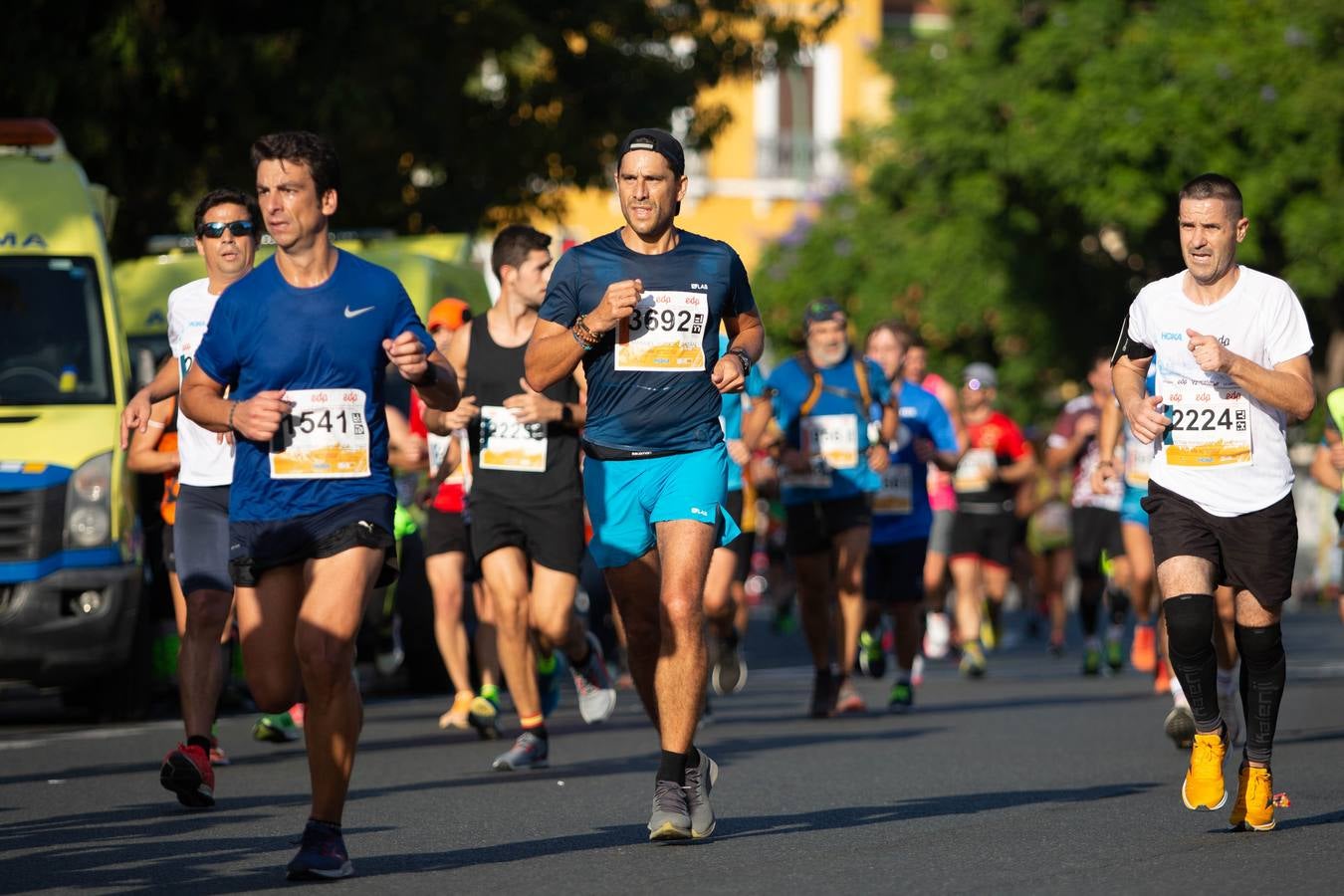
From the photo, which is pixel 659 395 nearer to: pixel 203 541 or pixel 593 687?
pixel 203 541

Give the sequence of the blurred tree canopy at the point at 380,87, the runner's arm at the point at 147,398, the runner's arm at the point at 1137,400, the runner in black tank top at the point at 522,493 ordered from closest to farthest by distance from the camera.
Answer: the runner's arm at the point at 1137,400 < the runner's arm at the point at 147,398 < the runner in black tank top at the point at 522,493 < the blurred tree canopy at the point at 380,87

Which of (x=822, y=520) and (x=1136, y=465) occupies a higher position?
(x=1136, y=465)

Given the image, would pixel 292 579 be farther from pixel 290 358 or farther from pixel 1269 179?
pixel 1269 179

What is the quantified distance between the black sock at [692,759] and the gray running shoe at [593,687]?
3.47 m

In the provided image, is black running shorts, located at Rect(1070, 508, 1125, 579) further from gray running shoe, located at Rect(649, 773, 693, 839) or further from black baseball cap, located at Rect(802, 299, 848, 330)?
gray running shoe, located at Rect(649, 773, 693, 839)

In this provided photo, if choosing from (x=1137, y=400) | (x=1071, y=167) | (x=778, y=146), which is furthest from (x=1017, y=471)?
(x=778, y=146)

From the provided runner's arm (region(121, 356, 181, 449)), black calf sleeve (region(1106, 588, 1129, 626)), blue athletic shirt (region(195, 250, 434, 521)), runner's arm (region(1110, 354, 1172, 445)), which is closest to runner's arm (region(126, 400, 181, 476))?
runner's arm (region(121, 356, 181, 449))

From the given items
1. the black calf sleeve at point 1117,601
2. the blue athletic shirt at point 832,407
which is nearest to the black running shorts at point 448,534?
the blue athletic shirt at point 832,407

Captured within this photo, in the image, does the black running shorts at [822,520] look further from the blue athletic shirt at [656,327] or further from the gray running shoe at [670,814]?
the gray running shoe at [670,814]

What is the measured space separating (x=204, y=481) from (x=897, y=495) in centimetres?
597

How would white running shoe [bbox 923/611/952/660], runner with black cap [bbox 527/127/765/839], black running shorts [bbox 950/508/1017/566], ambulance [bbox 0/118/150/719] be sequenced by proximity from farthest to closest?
white running shoe [bbox 923/611/952/660] < black running shorts [bbox 950/508/1017/566] < ambulance [bbox 0/118/150/719] < runner with black cap [bbox 527/127/765/839]

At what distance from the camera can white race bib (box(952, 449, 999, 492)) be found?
67.2ft

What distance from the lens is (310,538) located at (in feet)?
25.4

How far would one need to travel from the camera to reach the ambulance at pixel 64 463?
1348cm
